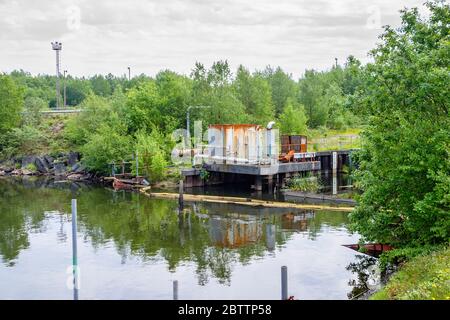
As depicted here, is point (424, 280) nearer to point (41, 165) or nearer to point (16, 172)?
point (41, 165)

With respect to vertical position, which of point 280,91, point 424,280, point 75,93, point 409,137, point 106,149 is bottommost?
point 424,280

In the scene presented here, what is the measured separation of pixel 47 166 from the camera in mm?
61312

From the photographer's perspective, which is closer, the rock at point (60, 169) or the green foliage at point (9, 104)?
the rock at point (60, 169)

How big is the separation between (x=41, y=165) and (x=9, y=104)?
39.4 feet

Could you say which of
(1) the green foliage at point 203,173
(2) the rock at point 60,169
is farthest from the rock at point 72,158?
(1) the green foliage at point 203,173

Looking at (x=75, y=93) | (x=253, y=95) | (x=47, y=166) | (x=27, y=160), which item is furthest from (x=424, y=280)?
(x=75, y=93)

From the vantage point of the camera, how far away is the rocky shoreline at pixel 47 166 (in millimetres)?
58237

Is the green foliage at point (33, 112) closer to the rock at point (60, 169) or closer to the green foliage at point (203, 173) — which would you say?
the rock at point (60, 169)

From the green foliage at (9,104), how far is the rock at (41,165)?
8.48m

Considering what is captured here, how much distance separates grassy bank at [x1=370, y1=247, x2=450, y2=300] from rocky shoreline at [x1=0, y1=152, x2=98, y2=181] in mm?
44121

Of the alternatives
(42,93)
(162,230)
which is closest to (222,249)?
(162,230)

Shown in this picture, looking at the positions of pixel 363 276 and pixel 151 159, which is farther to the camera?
pixel 151 159

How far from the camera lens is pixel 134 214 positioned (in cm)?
3719
